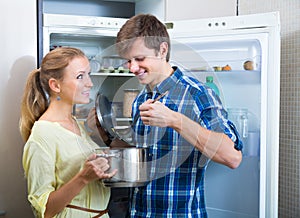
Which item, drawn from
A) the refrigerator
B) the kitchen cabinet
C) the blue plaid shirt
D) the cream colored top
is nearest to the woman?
the cream colored top

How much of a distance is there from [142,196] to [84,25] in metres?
0.84

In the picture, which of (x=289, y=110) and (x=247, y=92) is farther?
(x=289, y=110)

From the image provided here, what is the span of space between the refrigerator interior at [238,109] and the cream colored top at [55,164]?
2.26 feet

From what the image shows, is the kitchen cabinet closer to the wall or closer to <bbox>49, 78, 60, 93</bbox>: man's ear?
the wall

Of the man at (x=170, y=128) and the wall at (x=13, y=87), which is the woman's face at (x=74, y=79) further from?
the wall at (x=13, y=87)

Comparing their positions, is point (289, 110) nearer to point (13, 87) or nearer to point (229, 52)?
point (229, 52)

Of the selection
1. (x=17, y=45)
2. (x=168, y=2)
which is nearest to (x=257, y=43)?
(x=168, y=2)

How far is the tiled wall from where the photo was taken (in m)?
1.96

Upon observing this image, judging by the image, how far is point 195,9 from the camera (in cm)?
209

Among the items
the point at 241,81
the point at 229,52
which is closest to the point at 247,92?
the point at 241,81

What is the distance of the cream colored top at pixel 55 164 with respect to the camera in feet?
4.09

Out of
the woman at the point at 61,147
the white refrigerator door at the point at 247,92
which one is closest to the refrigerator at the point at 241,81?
the white refrigerator door at the point at 247,92

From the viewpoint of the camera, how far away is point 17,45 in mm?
1765

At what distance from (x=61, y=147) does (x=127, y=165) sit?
213 millimetres
